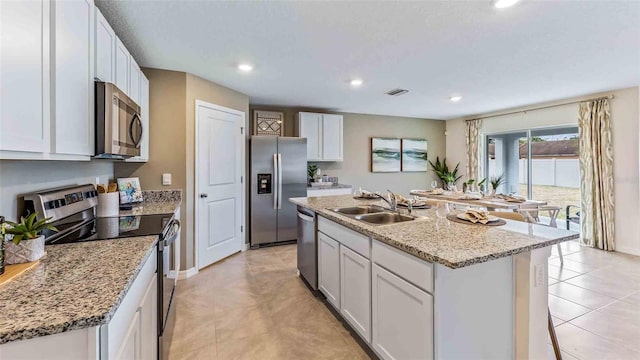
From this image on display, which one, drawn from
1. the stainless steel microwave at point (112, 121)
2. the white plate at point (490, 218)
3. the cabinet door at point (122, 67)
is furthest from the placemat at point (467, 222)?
the cabinet door at point (122, 67)

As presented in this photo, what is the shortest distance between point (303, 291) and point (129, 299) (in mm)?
1978

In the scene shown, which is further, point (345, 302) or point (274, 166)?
point (274, 166)

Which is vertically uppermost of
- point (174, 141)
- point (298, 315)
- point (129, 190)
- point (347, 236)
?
point (174, 141)

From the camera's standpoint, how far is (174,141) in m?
3.19

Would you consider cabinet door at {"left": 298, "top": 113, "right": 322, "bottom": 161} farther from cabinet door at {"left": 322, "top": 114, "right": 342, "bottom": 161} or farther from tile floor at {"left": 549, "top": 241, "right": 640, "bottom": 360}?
tile floor at {"left": 549, "top": 241, "right": 640, "bottom": 360}

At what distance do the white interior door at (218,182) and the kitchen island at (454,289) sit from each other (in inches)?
90.6

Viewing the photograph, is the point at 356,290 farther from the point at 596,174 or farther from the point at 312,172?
the point at 596,174

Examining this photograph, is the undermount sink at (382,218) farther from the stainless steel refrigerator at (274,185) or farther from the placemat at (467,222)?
the stainless steel refrigerator at (274,185)

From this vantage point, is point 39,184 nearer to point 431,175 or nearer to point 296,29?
point 296,29

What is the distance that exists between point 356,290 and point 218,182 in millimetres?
2432

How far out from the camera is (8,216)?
1.34 m

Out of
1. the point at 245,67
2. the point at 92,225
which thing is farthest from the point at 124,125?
the point at 245,67

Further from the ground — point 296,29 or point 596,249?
point 296,29

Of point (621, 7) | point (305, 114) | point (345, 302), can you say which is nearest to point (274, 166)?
point (305, 114)
